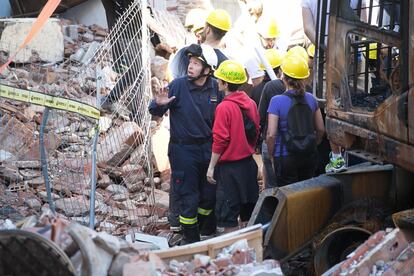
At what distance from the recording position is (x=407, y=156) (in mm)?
5422

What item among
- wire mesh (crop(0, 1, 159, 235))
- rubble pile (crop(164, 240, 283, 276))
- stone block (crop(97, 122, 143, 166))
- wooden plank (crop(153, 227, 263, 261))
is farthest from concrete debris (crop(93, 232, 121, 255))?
stone block (crop(97, 122, 143, 166))

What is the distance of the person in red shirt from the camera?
7.46 m

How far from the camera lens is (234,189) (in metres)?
7.58

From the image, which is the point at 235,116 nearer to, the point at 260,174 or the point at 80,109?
the point at 80,109

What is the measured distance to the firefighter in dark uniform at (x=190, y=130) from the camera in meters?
7.72

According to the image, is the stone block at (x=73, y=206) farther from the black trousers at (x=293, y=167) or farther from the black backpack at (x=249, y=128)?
the black trousers at (x=293, y=167)

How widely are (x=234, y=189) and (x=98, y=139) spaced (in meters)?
2.39

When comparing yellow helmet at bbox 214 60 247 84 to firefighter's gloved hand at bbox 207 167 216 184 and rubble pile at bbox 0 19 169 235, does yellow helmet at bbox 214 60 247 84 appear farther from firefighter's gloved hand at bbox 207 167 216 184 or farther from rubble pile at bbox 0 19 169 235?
rubble pile at bbox 0 19 169 235

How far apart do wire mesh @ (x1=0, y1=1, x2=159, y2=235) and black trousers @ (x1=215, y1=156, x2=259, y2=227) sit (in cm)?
115

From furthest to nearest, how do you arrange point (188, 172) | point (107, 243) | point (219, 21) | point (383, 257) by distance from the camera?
point (219, 21) < point (188, 172) < point (383, 257) < point (107, 243)

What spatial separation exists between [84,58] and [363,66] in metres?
6.79

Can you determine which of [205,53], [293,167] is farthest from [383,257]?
[205,53]

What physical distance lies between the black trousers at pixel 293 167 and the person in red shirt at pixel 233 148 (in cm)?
23

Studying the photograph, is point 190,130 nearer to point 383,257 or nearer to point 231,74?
point 231,74
